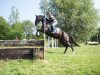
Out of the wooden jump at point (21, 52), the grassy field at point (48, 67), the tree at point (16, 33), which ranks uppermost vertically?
the tree at point (16, 33)

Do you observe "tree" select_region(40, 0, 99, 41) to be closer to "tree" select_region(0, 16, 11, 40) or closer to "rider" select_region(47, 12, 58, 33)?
"tree" select_region(0, 16, 11, 40)

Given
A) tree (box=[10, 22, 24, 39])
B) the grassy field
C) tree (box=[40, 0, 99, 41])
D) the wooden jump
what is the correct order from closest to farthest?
the grassy field < the wooden jump < tree (box=[40, 0, 99, 41]) < tree (box=[10, 22, 24, 39])

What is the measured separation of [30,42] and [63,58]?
3.13 metres

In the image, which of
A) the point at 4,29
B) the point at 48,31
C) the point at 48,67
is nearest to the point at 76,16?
the point at 4,29

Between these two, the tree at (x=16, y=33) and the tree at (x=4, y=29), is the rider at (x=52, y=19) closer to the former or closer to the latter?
the tree at (x=16, y=33)

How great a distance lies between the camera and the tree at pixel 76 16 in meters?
46.9

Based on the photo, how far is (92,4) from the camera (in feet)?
163

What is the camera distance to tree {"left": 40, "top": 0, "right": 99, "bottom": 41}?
1845 inches

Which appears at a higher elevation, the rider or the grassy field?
the rider

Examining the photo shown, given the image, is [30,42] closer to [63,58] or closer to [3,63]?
[63,58]

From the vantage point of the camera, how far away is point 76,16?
46.8 meters

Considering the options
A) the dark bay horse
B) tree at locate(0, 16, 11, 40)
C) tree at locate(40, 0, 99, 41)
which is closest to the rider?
the dark bay horse

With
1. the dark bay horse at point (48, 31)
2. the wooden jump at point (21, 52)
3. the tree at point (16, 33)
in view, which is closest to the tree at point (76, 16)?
the tree at point (16, 33)

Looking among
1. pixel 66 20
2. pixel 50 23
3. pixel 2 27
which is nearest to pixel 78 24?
pixel 66 20
